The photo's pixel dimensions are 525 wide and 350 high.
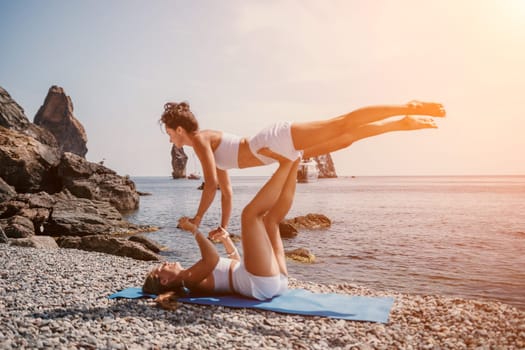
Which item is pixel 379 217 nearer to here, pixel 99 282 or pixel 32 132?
pixel 99 282

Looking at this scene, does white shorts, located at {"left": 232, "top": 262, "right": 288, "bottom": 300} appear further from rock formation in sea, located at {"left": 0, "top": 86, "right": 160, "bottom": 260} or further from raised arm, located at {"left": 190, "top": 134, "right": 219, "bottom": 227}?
rock formation in sea, located at {"left": 0, "top": 86, "right": 160, "bottom": 260}

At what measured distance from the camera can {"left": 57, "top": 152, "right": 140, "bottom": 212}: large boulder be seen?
101 ft

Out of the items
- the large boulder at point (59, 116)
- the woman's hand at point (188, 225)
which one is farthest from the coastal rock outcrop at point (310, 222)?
the large boulder at point (59, 116)

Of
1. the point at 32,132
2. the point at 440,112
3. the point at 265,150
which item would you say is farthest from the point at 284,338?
the point at 32,132

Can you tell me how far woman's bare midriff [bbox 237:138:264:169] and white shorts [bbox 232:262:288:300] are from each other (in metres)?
1.46

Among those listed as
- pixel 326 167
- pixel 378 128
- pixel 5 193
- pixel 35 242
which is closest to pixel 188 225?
pixel 378 128

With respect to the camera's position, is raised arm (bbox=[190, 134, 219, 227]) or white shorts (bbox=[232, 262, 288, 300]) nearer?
raised arm (bbox=[190, 134, 219, 227])

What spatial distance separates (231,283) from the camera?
21.0 feet

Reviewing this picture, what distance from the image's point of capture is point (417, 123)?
5.54 meters

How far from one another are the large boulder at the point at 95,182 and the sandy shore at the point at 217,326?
24.9m

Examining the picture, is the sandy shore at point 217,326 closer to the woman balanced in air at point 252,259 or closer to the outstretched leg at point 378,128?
the woman balanced in air at point 252,259

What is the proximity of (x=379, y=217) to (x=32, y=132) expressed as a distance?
33877 millimetres

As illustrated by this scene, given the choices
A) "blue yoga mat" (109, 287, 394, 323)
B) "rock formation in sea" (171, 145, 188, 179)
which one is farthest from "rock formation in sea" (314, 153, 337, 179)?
"blue yoga mat" (109, 287, 394, 323)

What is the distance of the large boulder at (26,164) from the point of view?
27734 mm
